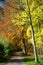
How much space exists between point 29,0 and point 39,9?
1529 millimetres

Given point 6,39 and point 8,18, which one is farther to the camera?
point 6,39

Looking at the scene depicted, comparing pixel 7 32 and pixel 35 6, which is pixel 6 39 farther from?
pixel 35 6

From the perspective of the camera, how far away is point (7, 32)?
49.8 m

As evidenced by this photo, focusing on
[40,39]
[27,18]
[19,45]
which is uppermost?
[27,18]

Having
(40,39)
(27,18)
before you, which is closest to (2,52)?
(40,39)

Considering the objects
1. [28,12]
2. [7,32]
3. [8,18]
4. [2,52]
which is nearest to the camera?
[28,12]

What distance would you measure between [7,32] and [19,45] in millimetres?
4821

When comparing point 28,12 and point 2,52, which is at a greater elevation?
point 28,12

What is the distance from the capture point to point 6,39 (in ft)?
169

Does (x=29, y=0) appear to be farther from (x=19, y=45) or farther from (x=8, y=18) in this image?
(x=19, y=45)

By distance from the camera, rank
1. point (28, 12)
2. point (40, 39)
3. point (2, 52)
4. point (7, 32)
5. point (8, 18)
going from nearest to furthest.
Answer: point (28, 12)
point (40, 39)
point (2, 52)
point (8, 18)
point (7, 32)

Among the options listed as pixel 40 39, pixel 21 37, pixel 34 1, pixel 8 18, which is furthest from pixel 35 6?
pixel 21 37

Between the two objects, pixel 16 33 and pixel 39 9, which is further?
pixel 16 33

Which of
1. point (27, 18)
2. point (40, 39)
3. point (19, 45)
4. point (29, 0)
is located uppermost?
point (29, 0)
